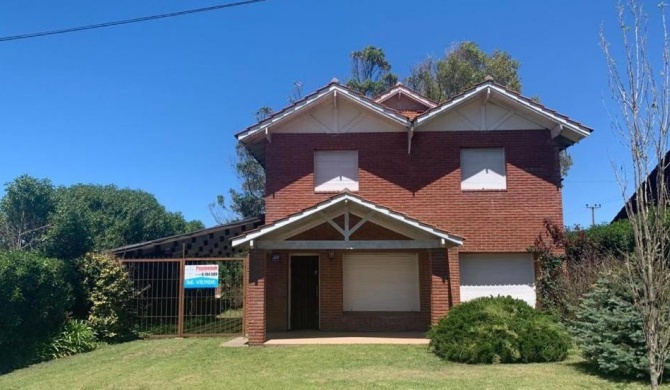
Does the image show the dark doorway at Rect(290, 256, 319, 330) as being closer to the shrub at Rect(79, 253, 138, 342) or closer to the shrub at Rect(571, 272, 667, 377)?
the shrub at Rect(79, 253, 138, 342)

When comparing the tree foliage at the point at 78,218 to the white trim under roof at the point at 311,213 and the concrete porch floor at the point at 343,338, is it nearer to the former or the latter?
the white trim under roof at the point at 311,213

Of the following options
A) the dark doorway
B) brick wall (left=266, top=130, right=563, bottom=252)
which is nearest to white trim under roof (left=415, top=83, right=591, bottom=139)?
brick wall (left=266, top=130, right=563, bottom=252)

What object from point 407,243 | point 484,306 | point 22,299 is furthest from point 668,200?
point 22,299

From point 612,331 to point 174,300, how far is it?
11786 mm

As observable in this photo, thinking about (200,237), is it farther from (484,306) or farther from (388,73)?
(388,73)

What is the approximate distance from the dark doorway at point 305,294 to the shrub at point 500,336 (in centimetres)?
553

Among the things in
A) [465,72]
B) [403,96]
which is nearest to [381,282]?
[403,96]

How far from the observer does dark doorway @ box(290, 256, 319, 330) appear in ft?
52.7

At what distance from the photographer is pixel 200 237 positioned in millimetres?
17812

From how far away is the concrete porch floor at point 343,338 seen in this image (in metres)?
13.3

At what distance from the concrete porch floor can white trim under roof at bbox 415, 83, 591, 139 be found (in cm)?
592

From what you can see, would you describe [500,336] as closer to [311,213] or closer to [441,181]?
[311,213]

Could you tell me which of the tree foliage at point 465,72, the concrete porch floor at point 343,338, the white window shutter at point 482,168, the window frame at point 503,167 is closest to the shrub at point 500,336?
the concrete porch floor at point 343,338

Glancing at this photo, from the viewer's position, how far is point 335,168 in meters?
15.9
